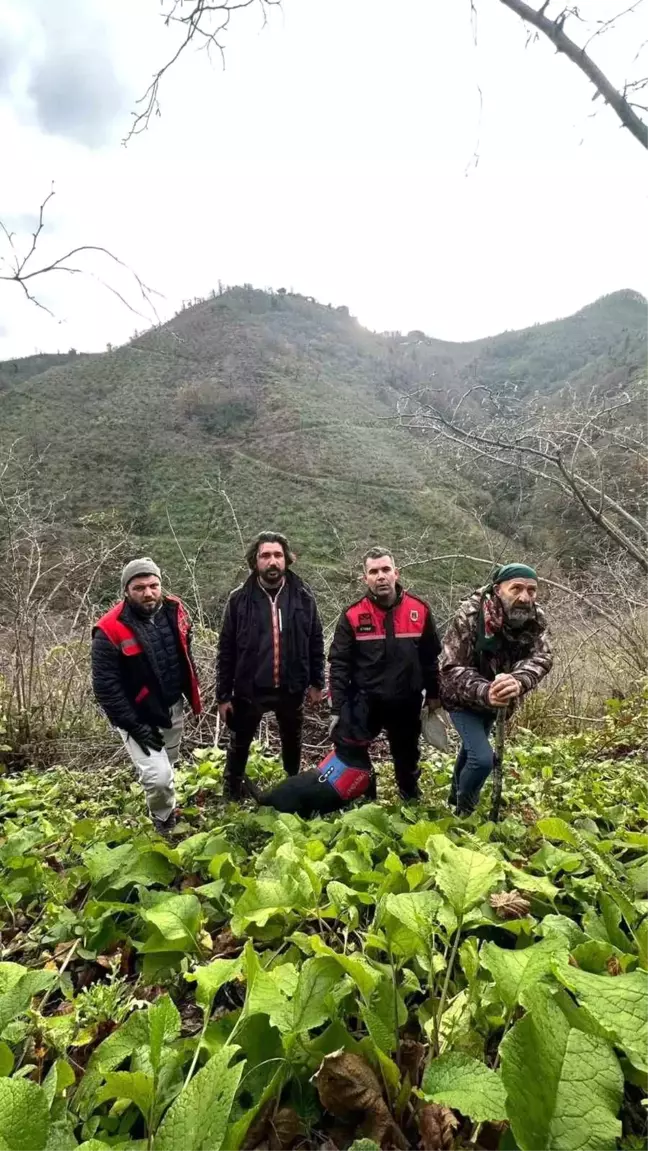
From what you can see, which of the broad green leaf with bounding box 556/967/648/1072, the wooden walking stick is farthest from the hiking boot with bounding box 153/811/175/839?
the broad green leaf with bounding box 556/967/648/1072

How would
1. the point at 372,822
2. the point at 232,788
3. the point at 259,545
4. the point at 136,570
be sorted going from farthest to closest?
1. the point at 232,788
2. the point at 259,545
3. the point at 136,570
4. the point at 372,822

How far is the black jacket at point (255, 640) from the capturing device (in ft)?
14.5

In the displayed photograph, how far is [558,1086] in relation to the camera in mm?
924

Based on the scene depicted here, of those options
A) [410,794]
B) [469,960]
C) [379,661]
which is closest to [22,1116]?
[469,960]

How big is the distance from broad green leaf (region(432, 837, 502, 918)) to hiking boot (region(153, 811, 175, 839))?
283 cm

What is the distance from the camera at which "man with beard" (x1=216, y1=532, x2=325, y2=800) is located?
14.4ft

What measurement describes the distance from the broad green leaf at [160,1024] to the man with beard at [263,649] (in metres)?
3.20

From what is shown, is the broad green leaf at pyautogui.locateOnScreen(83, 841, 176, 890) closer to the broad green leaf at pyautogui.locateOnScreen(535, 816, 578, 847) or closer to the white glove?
the broad green leaf at pyautogui.locateOnScreen(535, 816, 578, 847)

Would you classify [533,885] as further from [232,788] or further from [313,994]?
[232,788]

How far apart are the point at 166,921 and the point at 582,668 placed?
6.53 metres

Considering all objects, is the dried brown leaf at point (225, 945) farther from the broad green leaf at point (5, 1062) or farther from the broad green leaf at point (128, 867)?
the broad green leaf at point (5, 1062)

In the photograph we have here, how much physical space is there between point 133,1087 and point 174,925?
1.98 feet

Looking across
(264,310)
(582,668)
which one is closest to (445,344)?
(264,310)

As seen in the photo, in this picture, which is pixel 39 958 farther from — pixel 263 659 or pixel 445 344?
pixel 445 344
